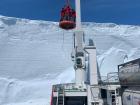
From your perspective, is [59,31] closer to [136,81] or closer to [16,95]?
[16,95]

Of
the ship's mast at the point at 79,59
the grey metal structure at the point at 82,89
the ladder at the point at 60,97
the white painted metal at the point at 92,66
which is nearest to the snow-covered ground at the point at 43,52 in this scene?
the ship's mast at the point at 79,59

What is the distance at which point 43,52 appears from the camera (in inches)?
1318

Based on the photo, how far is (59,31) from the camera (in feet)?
112

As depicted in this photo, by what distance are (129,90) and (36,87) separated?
20.8 metres

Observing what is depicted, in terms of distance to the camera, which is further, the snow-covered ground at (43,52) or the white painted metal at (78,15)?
A: the snow-covered ground at (43,52)

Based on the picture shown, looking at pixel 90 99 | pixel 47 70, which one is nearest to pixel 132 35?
pixel 47 70

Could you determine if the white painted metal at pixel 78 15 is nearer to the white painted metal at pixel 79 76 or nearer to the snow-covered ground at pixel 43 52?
the white painted metal at pixel 79 76

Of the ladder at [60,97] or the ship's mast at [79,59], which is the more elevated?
the ship's mast at [79,59]

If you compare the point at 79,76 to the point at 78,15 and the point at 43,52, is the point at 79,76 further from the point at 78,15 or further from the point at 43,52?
the point at 43,52

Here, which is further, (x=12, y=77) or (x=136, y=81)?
(x=12, y=77)

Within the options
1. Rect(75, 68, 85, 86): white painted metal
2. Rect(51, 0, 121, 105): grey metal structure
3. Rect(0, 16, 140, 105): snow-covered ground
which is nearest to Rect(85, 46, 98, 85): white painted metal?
Rect(51, 0, 121, 105): grey metal structure

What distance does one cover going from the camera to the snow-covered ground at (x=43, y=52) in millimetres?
30781

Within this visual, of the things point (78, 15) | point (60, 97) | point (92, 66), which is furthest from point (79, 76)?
point (78, 15)

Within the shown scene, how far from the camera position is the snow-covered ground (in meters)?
30.8
